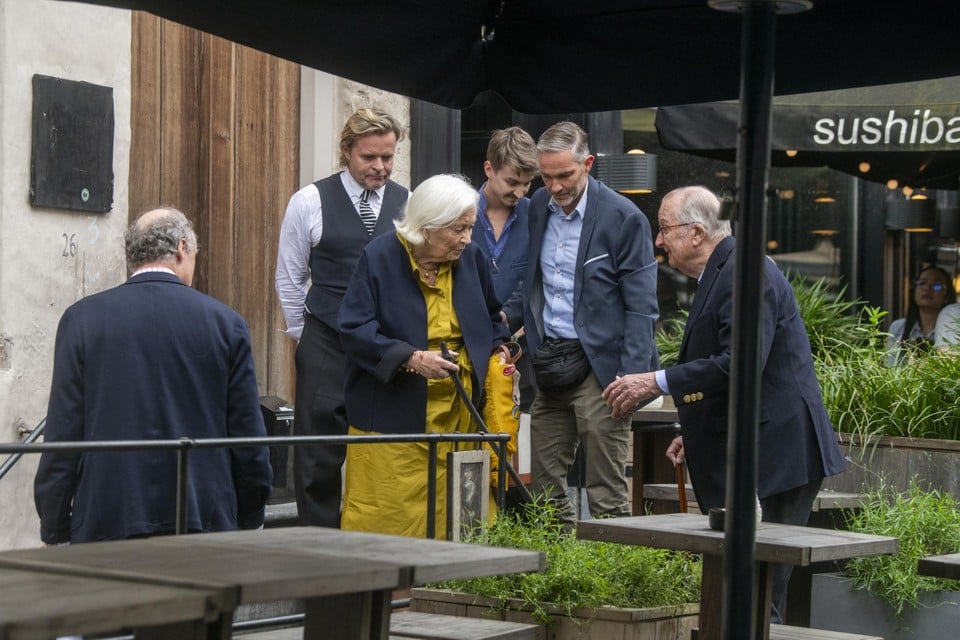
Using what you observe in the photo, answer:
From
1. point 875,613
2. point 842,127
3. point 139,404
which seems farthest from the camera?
point 842,127

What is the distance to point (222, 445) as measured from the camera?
4664mm

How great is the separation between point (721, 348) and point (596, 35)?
1.49 m

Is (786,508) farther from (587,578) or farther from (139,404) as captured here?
(139,404)

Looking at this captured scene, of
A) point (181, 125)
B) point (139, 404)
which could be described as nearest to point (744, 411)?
point (139, 404)

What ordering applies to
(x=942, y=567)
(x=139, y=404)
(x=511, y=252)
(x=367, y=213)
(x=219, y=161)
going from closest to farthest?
(x=942, y=567) → (x=139, y=404) → (x=367, y=213) → (x=511, y=252) → (x=219, y=161)

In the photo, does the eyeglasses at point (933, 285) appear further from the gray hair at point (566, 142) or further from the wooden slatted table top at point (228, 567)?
the wooden slatted table top at point (228, 567)

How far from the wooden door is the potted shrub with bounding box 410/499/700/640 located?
2.98 m

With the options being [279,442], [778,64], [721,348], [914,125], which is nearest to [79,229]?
[279,442]

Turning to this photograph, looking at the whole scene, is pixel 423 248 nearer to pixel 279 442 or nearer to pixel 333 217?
pixel 333 217

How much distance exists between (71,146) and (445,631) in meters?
3.52

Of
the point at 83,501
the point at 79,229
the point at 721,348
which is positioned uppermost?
the point at 79,229

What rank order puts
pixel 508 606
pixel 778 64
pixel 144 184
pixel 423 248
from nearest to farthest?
pixel 778 64 → pixel 508 606 → pixel 423 248 → pixel 144 184

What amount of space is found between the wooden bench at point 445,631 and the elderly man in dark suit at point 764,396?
123 centimetres

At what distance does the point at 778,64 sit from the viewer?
4684 millimetres
